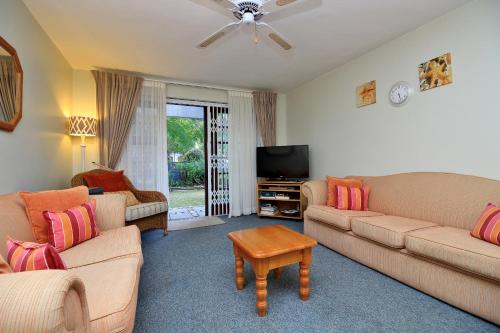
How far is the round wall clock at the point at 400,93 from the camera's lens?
2590 millimetres

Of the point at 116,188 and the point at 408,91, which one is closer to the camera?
the point at 408,91

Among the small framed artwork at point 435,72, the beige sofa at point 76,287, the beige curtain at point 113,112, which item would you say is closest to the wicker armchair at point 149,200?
the beige curtain at point 113,112

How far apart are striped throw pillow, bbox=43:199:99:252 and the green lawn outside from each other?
134 inches

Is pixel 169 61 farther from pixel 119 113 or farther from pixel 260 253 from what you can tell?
pixel 260 253

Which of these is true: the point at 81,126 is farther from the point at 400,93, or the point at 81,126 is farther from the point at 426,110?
the point at 426,110

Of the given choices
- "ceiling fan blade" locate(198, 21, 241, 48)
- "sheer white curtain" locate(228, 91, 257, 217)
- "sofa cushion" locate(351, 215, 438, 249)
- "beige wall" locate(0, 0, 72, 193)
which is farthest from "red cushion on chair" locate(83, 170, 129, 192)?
"sofa cushion" locate(351, 215, 438, 249)

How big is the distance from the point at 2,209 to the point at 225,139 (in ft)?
10.8

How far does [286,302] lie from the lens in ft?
5.48

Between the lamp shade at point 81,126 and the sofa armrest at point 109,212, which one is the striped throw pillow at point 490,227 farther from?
the lamp shade at point 81,126

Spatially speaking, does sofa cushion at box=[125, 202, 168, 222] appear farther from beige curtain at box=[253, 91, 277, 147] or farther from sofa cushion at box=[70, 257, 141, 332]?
beige curtain at box=[253, 91, 277, 147]

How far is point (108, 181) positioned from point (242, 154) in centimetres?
222

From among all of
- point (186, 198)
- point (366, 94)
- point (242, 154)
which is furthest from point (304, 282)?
point (186, 198)

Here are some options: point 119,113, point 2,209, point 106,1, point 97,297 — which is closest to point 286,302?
point 97,297

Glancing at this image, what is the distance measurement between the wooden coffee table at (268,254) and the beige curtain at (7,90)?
1.90 meters
